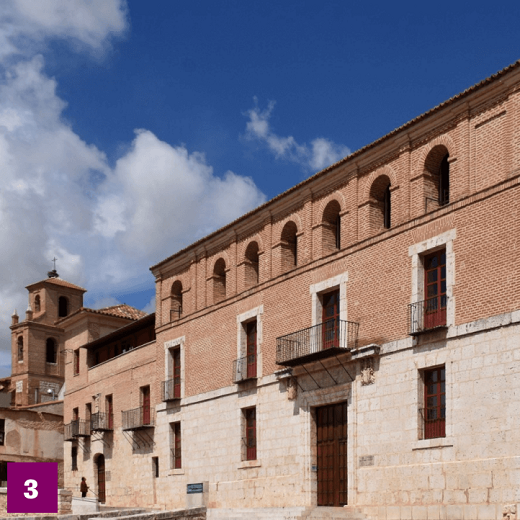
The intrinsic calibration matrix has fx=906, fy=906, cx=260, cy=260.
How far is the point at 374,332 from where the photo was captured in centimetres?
2362

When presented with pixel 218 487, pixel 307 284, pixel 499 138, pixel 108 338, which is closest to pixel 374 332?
pixel 307 284

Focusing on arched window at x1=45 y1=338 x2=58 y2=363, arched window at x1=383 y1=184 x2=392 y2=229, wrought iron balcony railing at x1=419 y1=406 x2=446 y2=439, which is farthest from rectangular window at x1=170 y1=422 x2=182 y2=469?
arched window at x1=45 y1=338 x2=58 y2=363

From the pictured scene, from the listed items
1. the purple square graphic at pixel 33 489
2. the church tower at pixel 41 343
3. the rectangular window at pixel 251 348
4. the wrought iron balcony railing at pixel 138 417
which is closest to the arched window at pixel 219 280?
the rectangular window at pixel 251 348

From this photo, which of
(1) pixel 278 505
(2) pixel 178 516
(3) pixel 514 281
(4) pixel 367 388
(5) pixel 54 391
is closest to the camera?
(3) pixel 514 281

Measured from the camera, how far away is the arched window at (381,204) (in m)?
24.7

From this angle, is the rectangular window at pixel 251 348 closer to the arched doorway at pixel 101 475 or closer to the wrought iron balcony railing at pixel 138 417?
the wrought iron balcony railing at pixel 138 417

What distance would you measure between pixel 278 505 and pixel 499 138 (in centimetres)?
1225

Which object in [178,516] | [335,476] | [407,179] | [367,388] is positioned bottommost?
[178,516]

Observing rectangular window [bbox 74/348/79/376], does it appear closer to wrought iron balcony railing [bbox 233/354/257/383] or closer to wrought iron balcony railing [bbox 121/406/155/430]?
wrought iron balcony railing [bbox 121/406/155/430]

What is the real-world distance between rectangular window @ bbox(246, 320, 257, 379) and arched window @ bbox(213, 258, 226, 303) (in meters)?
2.37

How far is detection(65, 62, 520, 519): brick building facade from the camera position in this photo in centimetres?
2044

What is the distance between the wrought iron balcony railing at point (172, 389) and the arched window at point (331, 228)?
30.9 ft

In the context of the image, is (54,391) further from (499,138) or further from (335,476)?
(499,138)

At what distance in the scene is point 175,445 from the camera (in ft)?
107
